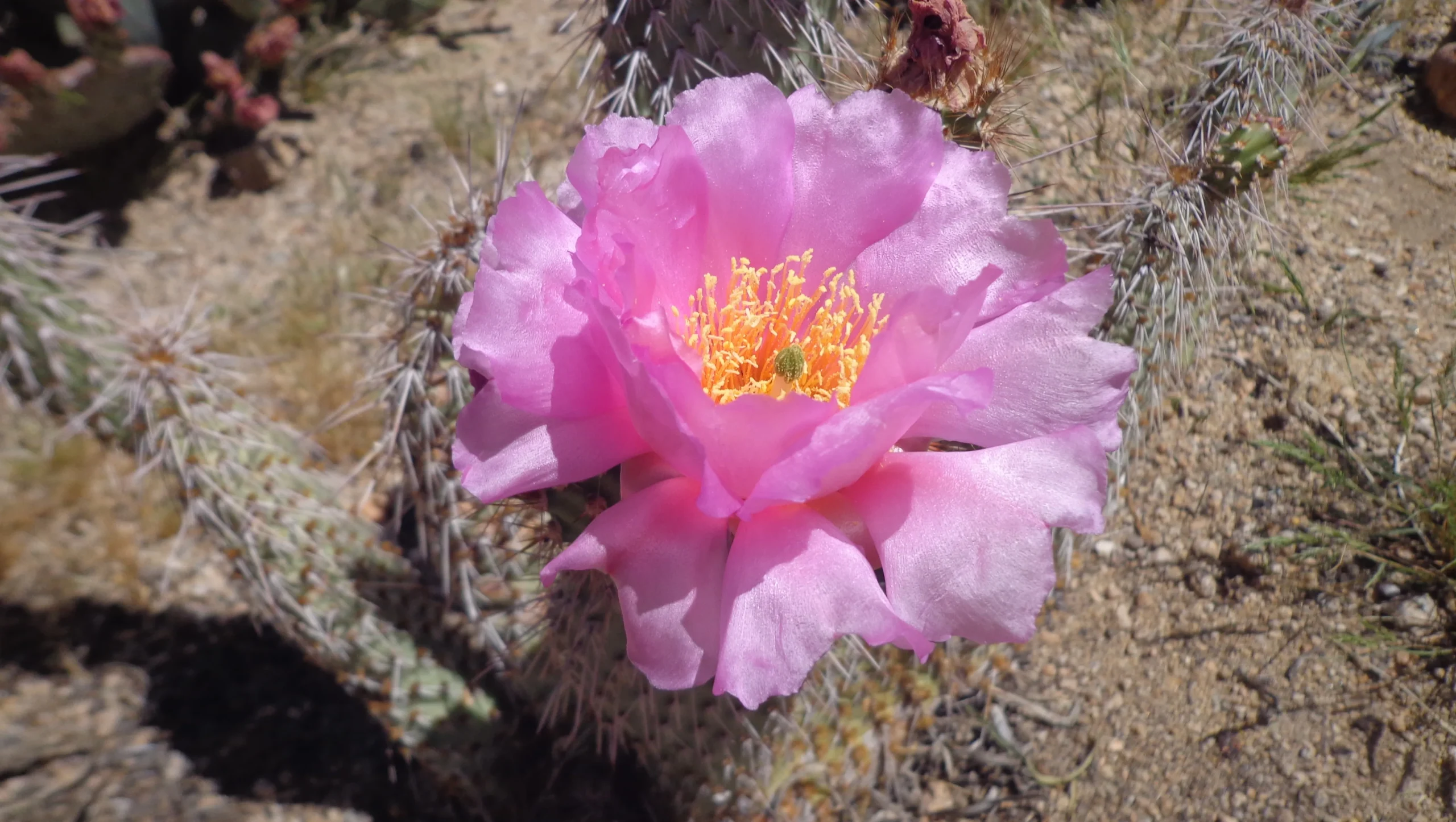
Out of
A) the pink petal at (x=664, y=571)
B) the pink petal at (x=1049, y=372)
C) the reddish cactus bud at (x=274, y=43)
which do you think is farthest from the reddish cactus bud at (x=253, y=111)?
the pink petal at (x=1049, y=372)

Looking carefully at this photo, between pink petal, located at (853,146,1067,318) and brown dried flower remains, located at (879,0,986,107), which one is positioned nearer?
pink petal, located at (853,146,1067,318)

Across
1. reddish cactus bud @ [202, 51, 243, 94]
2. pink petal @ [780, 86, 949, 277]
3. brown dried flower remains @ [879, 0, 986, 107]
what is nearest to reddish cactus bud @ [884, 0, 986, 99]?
brown dried flower remains @ [879, 0, 986, 107]

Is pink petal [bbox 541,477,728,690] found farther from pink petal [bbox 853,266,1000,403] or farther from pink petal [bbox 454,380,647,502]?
pink petal [bbox 853,266,1000,403]

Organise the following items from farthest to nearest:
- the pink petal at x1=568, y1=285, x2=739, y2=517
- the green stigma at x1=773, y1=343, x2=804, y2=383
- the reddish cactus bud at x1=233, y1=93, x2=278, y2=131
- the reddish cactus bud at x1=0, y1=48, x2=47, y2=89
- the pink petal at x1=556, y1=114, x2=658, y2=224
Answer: the reddish cactus bud at x1=233, y1=93, x2=278, y2=131
the reddish cactus bud at x1=0, y1=48, x2=47, y2=89
the green stigma at x1=773, y1=343, x2=804, y2=383
the pink petal at x1=556, y1=114, x2=658, y2=224
the pink petal at x1=568, y1=285, x2=739, y2=517

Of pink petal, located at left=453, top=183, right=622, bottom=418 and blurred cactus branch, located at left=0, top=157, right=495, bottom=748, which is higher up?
pink petal, located at left=453, top=183, right=622, bottom=418

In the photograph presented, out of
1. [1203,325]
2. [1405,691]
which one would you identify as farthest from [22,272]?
[1405,691]

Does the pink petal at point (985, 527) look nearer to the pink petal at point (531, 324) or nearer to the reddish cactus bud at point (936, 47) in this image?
the pink petal at point (531, 324)

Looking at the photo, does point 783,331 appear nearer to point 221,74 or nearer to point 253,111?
point 253,111
